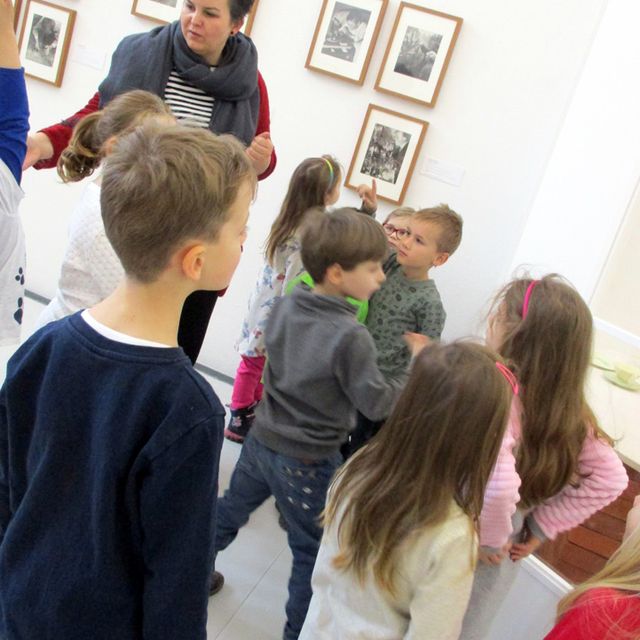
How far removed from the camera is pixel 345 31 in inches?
135

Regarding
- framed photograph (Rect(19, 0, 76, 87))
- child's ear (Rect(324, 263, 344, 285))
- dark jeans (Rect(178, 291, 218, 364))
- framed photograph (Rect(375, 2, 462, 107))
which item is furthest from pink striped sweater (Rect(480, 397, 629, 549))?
framed photograph (Rect(19, 0, 76, 87))

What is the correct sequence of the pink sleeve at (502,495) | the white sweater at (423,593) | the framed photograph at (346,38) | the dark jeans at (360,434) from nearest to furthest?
1. the white sweater at (423,593)
2. the pink sleeve at (502,495)
3. the dark jeans at (360,434)
4. the framed photograph at (346,38)

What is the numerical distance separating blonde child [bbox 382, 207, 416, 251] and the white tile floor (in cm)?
131

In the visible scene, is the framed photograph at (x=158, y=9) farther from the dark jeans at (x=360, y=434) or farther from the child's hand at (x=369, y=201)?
the dark jeans at (x=360, y=434)

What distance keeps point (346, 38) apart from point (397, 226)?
122 cm

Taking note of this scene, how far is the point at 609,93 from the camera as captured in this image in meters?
Answer: 2.65

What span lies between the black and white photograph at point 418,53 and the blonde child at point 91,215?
6.16 feet

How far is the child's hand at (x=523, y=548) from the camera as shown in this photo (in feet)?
5.81

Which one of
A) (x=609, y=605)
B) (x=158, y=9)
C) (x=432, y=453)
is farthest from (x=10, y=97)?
(x=158, y=9)

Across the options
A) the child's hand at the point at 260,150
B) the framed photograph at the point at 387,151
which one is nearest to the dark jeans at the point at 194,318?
the child's hand at the point at 260,150

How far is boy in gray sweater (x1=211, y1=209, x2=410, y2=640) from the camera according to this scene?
180cm

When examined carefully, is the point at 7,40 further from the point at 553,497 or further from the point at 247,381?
the point at 247,381

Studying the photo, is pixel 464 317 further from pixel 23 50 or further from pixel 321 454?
pixel 23 50

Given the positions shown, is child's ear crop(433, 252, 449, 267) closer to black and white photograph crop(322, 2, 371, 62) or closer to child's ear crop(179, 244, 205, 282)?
black and white photograph crop(322, 2, 371, 62)
